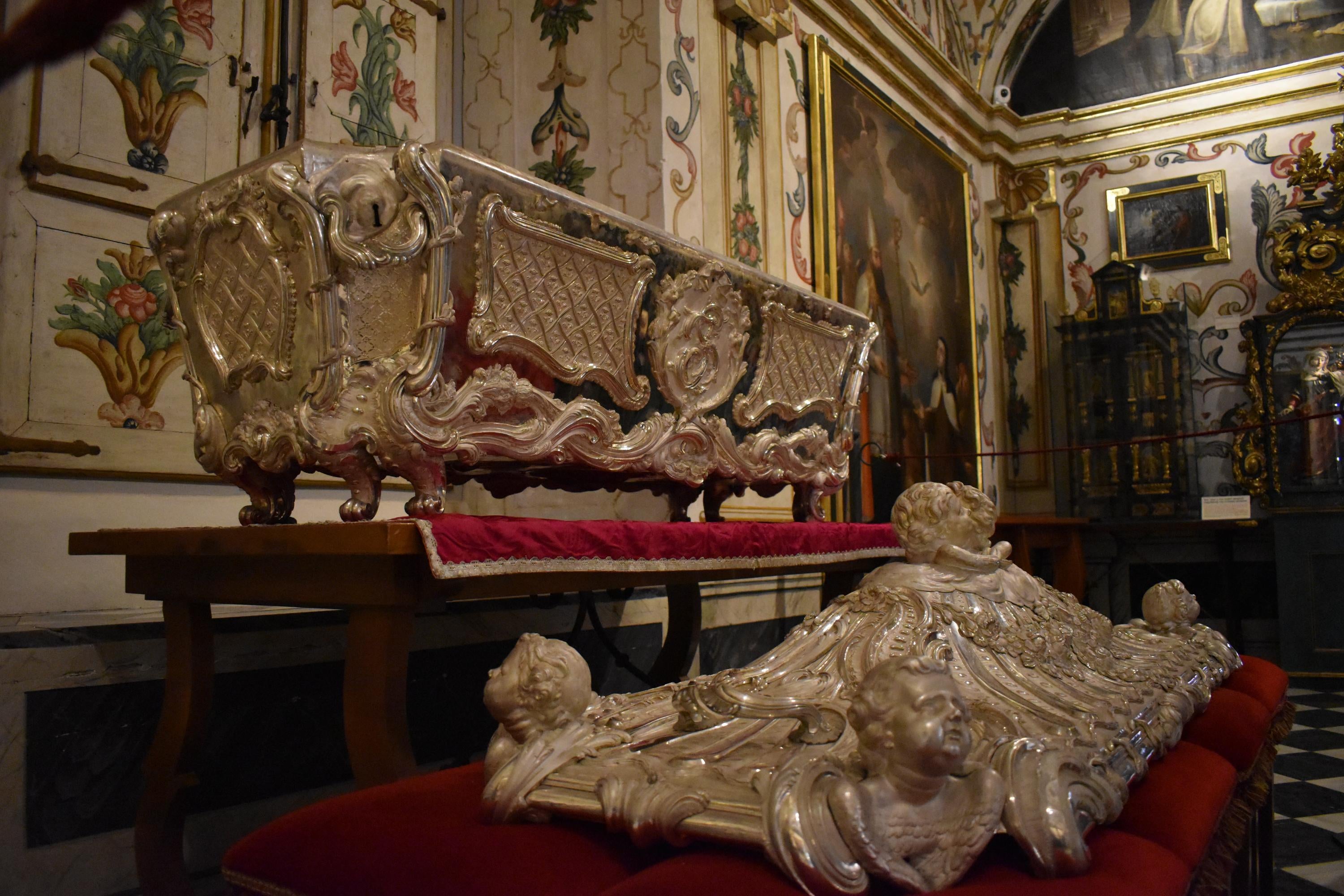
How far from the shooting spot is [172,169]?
3.29 metres

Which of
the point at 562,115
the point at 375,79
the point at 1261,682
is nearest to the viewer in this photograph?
the point at 1261,682

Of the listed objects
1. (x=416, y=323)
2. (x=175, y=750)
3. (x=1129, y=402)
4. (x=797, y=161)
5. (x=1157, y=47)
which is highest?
(x=1157, y=47)

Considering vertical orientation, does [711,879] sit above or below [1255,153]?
below

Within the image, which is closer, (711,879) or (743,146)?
(711,879)

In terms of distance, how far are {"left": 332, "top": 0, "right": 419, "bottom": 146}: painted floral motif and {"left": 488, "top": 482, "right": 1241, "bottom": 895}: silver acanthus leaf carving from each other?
10.3 feet

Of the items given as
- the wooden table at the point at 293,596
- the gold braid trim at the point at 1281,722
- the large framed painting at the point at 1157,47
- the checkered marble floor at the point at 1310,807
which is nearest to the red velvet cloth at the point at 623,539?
→ the wooden table at the point at 293,596

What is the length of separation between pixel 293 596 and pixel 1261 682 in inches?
76.4

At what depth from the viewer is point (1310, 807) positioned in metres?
2.98

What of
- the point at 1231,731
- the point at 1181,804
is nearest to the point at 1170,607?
the point at 1231,731

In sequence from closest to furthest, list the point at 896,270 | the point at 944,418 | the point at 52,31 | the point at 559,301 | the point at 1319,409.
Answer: the point at 52,31 < the point at 559,301 < the point at 896,270 < the point at 1319,409 < the point at 944,418

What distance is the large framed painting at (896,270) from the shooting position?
5.69 meters

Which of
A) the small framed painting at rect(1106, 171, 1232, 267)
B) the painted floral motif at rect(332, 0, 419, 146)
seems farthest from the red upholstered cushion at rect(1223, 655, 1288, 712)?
the small framed painting at rect(1106, 171, 1232, 267)

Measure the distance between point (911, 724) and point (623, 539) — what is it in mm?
1497

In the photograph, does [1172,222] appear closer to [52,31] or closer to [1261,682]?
[1261,682]
